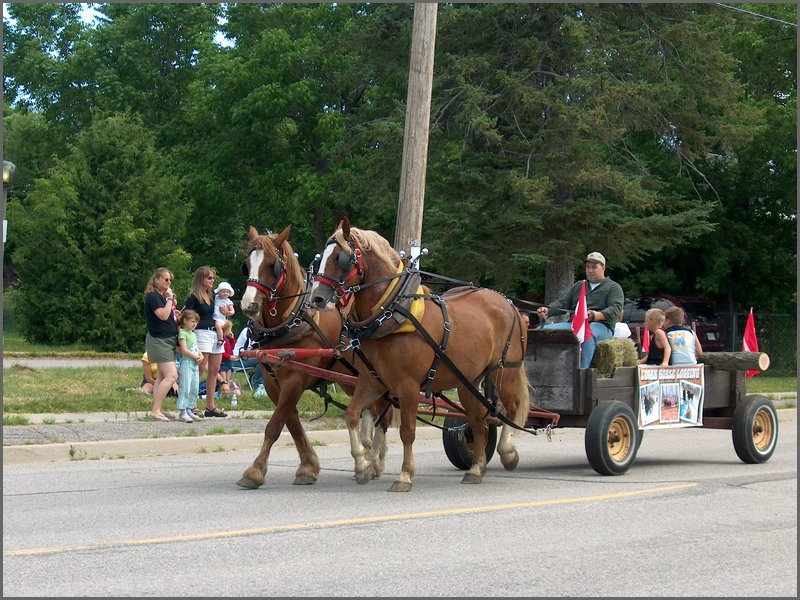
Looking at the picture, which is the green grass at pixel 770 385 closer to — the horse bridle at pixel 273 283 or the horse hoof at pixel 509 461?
the horse hoof at pixel 509 461

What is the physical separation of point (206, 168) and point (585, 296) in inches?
1295

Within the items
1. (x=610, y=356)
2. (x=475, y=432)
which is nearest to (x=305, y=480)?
(x=475, y=432)

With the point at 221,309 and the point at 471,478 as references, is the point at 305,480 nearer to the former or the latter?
the point at 471,478

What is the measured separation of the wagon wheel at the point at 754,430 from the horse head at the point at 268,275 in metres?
5.15

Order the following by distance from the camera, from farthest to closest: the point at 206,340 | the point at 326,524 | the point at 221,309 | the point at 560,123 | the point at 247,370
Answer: the point at 560,123 < the point at 247,370 < the point at 221,309 < the point at 206,340 < the point at 326,524

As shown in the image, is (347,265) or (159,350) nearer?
(347,265)

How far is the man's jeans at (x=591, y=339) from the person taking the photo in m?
12.2

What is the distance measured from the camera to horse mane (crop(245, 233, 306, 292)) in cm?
1087

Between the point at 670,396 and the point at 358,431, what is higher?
the point at 670,396

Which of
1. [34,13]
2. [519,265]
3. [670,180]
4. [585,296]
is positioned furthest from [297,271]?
Answer: [34,13]

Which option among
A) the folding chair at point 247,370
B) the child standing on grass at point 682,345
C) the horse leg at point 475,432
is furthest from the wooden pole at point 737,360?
the folding chair at point 247,370

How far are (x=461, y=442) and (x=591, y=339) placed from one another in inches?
68.1

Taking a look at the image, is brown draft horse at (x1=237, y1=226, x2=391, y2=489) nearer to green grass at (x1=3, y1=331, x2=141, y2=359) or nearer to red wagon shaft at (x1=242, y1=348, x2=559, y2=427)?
red wagon shaft at (x1=242, y1=348, x2=559, y2=427)

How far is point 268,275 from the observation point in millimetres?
10859
